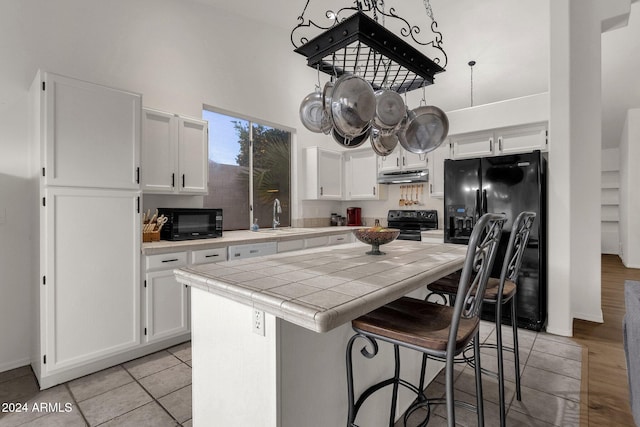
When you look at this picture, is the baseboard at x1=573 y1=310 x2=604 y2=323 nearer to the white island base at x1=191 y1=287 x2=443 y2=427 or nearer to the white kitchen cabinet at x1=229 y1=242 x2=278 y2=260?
the white island base at x1=191 y1=287 x2=443 y2=427

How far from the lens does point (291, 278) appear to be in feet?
4.41

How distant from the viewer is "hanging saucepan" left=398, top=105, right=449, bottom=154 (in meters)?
2.25

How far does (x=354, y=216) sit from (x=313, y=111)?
328 cm

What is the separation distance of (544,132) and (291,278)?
3.25 metres

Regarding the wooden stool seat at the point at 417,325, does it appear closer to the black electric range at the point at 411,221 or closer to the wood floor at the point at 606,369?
the wood floor at the point at 606,369

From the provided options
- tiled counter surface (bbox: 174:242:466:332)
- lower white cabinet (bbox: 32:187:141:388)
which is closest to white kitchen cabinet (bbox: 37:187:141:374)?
lower white cabinet (bbox: 32:187:141:388)

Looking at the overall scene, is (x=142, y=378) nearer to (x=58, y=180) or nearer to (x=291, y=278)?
(x=58, y=180)

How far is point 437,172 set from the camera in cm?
425

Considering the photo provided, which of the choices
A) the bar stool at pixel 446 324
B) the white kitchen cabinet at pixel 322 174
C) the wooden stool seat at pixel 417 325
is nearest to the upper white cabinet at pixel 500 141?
the white kitchen cabinet at pixel 322 174

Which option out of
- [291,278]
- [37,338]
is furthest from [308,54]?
[37,338]

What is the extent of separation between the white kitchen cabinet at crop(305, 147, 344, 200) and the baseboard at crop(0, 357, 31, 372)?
3.46 metres

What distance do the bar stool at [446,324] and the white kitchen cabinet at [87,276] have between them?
2004 millimetres

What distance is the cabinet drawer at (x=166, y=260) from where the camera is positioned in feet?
8.68

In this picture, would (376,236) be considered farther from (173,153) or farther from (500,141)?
(500,141)
